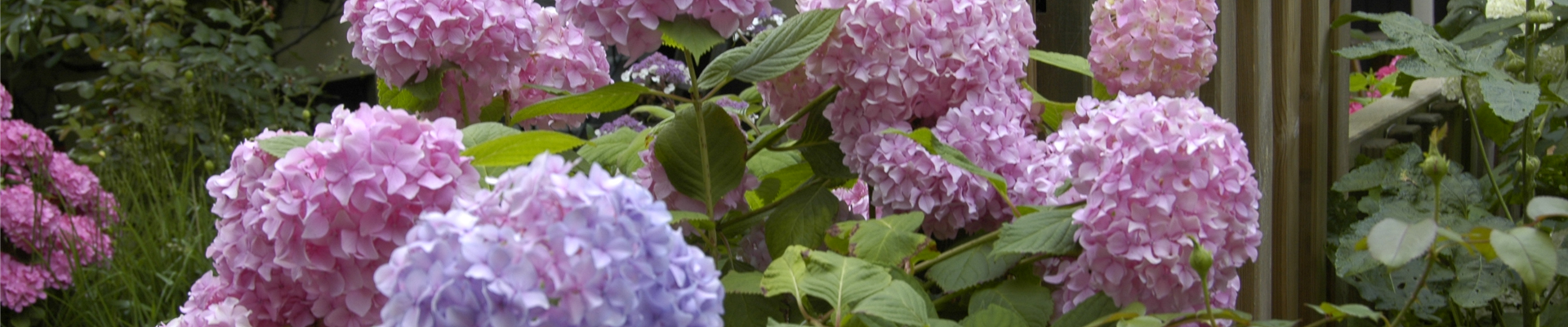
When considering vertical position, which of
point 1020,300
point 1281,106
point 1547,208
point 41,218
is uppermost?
point 1547,208

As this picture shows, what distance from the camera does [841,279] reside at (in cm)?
67

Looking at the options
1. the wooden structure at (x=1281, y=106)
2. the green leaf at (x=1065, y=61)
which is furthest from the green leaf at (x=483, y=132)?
the wooden structure at (x=1281, y=106)

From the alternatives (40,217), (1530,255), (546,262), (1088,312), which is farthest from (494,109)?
(40,217)

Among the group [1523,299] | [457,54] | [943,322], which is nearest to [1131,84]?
[943,322]

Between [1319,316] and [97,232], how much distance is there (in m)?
2.47

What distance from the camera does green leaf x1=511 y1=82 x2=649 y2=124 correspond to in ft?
2.59

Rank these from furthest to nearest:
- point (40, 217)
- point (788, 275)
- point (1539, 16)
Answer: point (40, 217), point (1539, 16), point (788, 275)

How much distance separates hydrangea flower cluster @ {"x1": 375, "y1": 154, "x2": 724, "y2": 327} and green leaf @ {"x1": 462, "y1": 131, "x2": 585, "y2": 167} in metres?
0.23

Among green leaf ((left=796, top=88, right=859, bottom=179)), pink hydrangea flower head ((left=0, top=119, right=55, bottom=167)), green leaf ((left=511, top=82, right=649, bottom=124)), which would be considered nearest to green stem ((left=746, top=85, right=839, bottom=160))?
green leaf ((left=796, top=88, right=859, bottom=179))

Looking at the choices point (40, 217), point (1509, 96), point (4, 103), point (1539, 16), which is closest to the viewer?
point (1509, 96)

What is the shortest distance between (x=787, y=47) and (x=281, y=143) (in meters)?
0.32

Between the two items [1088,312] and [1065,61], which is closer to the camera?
[1088,312]

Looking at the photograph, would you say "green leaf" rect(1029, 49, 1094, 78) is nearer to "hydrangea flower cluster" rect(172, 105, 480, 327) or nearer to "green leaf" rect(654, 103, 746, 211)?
A: "green leaf" rect(654, 103, 746, 211)

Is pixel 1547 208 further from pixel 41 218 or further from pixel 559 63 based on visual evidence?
pixel 41 218
